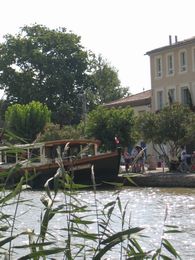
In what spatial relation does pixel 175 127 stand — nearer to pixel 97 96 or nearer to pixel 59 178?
pixel 59 178

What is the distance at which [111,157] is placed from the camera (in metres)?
37.2

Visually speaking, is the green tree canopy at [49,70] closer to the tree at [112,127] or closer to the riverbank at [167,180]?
the tree at [112,127]

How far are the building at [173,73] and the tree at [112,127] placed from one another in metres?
7.65

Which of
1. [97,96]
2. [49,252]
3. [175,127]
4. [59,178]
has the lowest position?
[49,252]

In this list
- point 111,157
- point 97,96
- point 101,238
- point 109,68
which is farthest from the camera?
point 109,68

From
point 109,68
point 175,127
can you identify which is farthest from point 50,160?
point 109,68

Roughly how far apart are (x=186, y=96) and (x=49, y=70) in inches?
811

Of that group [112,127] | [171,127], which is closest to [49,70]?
[112,127]

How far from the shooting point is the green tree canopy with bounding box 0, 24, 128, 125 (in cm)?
7206

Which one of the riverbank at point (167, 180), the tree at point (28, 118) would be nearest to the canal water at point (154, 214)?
the riverbank at point (167, 180)

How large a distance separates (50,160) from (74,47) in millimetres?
38202

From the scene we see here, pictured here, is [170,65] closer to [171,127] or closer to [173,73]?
[173,73]

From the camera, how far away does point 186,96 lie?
55375mm

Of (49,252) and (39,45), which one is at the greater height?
(39,45)
